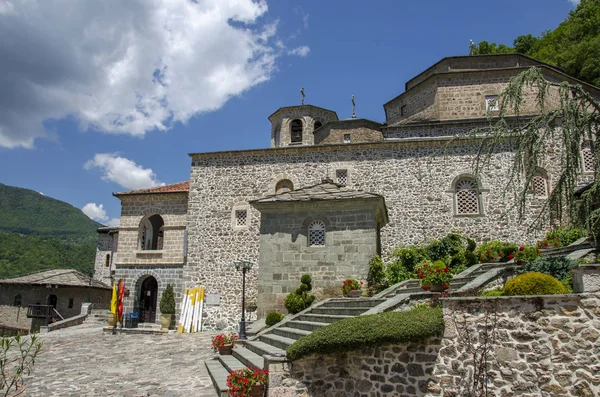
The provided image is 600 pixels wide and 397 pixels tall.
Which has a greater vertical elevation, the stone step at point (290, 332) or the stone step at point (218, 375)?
the stone step at point (290, 332)

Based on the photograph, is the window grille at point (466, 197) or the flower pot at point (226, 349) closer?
the flower pot at point (226, 349)

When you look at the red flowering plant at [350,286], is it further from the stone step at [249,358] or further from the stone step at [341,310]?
the stone step at [249,358]

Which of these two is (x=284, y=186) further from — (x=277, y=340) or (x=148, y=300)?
(x=277, y=340)

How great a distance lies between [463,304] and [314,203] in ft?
27.6

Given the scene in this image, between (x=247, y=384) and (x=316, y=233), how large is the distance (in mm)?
8100

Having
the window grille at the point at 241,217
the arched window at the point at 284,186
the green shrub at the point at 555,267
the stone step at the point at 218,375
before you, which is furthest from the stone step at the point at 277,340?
the arched window at the point at 284,186

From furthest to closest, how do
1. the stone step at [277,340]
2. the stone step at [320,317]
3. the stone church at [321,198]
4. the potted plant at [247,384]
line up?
the stone church at [321,198] < the stone step at [320,317] < the stone step at [277,340] < the potted plant at [247,384]

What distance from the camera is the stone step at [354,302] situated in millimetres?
10938

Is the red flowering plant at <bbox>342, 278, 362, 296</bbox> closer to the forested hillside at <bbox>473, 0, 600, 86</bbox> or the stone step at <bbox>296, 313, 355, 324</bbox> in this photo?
the stone step at <bbox>296, 313, 355, 324</bbox>

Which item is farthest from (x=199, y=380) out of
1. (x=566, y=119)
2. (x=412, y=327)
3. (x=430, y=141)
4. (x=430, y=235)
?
(x=430, y=141)

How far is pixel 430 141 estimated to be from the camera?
20.8 m

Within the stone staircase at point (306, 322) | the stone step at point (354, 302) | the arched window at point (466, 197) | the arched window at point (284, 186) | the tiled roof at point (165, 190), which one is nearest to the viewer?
the stone staircase at point (306, 322)

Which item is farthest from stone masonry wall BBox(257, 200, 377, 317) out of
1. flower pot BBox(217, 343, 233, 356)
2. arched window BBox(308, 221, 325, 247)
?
flower pot BBox(217, 343, 233, 356)

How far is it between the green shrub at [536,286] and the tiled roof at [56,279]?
28.4 metres
